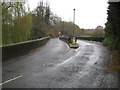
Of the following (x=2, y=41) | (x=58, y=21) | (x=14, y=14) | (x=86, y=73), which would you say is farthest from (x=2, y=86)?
(x=58, y=21)

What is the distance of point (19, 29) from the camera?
26.7m

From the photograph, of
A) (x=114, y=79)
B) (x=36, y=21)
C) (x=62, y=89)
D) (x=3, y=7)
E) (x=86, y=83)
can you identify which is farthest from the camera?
(x=36, y=21)

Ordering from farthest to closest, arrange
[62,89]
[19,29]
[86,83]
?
[19,29] < [86,83] < [62,89]

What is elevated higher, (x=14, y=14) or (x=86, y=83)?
(x=14, y=14)

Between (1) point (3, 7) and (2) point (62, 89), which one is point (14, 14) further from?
(2) point (62, 89)

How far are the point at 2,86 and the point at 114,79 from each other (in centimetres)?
498

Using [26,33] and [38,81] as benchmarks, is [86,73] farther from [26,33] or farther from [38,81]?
[26,33]

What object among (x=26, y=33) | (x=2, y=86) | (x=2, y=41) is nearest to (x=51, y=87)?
(x=2, y=86)

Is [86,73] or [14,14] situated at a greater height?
[14,14]

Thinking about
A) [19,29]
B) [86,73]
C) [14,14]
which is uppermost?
[14,14]

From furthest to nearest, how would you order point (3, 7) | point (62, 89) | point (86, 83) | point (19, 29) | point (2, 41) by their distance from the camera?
point (19, 29)
point (3, 7)
point (2, 41)
point (86, 83)
point (62, 89)

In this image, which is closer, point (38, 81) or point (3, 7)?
point (38, 81)

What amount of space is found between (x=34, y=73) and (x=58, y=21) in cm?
9929

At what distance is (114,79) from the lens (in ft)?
33.4
